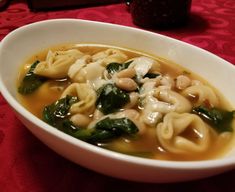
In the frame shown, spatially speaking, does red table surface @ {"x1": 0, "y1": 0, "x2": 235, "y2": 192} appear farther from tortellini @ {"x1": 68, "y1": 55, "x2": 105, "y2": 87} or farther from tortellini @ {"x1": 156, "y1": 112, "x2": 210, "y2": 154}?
tortellini @ {"x1": 68, "y1": 55, "x2": 105, "y2": 87}

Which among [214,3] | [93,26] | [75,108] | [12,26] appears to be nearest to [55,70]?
[75,108]

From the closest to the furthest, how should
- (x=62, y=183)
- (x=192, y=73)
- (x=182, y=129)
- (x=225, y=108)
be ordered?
1. (x=62, y=183)
2. (x=182, y=129)
3. (x=225, y=108)
4. (x=192, y=73)

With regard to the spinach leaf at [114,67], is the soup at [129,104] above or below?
below

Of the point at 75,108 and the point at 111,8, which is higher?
the point at 75,108

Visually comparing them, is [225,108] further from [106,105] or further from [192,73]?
[106,105]

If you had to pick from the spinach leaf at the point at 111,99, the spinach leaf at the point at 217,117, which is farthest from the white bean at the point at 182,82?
the spinach leaf at the point at 111,99

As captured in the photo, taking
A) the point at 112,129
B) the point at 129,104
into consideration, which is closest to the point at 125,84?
the point at 129,104

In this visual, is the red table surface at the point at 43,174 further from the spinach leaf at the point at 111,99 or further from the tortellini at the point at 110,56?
the tortellini at the point at 110,56

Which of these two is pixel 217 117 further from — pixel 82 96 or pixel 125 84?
pixel 82 96

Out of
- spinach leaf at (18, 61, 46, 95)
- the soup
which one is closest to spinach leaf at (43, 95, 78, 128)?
the soup
